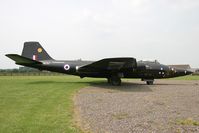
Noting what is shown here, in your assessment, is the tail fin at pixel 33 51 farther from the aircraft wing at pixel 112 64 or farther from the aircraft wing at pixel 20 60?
the aircraft wing at pixel 112 64

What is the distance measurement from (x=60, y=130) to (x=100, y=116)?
209cm

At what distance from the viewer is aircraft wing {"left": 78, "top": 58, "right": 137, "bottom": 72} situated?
18031mm

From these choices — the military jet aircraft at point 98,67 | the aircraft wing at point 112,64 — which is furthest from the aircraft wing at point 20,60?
the aircraft wing at point 112,64

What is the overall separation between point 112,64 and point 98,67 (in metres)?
1.49

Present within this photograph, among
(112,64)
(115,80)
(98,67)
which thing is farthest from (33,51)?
(115,80)

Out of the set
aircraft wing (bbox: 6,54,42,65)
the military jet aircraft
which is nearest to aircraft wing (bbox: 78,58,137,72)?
the military jet aircraft

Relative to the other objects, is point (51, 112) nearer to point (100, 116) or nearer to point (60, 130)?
point (100, 116)

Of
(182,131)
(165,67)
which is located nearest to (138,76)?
(165,67)

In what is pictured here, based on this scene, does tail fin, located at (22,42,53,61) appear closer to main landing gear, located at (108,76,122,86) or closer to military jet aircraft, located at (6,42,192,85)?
military jet aircraft, located at (6,42,192,85)

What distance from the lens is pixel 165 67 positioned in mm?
21781

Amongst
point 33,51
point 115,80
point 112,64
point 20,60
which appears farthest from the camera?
point 33,51

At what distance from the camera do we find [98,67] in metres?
20.1

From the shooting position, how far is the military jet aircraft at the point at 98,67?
65.8ft

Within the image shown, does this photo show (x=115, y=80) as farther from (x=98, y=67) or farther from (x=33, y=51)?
(x=33, y=51)
